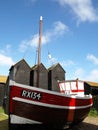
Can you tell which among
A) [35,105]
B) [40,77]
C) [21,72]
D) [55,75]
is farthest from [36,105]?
[55,75]

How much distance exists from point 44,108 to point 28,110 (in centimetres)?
80

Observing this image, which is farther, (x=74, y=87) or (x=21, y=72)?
(x=21, y=72)

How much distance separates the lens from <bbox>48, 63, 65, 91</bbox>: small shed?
39.8m

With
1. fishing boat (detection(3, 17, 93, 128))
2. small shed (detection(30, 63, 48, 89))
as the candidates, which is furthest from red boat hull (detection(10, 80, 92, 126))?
small shed (detection(30, 63, 48, 89))

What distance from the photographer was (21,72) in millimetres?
37938

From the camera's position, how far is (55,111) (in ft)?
42.5

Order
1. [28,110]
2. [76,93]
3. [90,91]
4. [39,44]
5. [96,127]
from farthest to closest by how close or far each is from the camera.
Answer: [90,91] < [39,44] < [76,93] < [96,127] < [28,110]

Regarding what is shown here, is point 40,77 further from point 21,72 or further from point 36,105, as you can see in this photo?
point 36,105

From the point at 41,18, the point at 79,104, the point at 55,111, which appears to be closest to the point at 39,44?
the point at 41,18

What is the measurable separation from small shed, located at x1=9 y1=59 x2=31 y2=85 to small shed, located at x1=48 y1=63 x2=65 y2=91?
12.6 feet

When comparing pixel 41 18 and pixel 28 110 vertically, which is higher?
pixel 41 18

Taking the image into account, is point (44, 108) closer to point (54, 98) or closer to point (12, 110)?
point (54, 98)

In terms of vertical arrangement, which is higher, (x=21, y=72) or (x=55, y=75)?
(x=21, y=72)

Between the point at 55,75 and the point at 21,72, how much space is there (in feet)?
19.2
